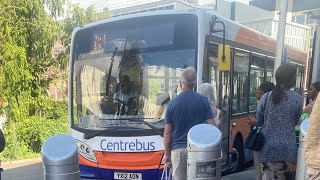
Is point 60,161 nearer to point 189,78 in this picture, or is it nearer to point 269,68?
point 189,78

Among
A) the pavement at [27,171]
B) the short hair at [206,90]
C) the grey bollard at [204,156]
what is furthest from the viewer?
the pavement at [27,171]

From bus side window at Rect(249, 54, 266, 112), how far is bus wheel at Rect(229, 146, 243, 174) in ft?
3.37

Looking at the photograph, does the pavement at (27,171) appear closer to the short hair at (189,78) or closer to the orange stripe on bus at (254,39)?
the orange stripe on bus at (254,39)

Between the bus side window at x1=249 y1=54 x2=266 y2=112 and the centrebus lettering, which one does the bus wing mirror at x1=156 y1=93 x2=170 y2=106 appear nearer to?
the centrebus lettering

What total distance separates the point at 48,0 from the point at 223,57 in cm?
1053

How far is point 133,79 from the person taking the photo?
561cm

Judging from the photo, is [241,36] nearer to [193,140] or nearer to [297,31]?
[193,140]

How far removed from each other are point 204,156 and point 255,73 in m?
5.21

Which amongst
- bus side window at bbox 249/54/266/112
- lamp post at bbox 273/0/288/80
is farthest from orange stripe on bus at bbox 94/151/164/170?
bus side window at bbox 249/54/266/112

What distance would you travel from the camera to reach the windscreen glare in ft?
17.7

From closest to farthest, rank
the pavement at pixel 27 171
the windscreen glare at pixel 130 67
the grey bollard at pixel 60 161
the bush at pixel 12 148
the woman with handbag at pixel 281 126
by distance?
1. the grey bollard at pixel 60 161
2. the woman with handbag at pixel 281 126
3. the windscreen glare at pixel 130 67
4. the pavement at pixel 27 171
5. the bush at pixel 12 148

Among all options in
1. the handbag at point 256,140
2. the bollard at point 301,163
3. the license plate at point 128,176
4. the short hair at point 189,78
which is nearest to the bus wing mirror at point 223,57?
the short hair at point 189,78

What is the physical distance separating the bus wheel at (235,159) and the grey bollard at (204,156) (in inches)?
152

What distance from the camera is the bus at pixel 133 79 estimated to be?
Answer: 5348 millimetres
